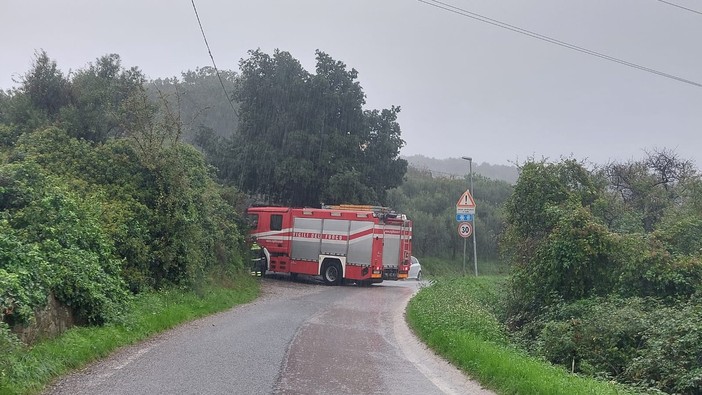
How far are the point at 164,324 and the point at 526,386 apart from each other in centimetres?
788

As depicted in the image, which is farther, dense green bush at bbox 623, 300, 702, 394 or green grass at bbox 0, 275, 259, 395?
dense green bush at bbox 623, 300, 702, 394

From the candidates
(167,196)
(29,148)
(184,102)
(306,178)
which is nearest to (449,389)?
(167,196)

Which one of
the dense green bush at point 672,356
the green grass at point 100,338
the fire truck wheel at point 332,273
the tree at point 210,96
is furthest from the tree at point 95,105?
the tree at point 210,96

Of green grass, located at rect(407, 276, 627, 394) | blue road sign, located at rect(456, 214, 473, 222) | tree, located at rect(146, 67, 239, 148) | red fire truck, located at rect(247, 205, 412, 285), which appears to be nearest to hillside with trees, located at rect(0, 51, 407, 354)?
red fire truck, located at rect(247, 205, 412, 285)

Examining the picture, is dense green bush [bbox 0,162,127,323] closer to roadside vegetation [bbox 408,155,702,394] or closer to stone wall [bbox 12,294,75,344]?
stone wall [bbox 12,294,75,344]

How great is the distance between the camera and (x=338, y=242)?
28703 millimetres

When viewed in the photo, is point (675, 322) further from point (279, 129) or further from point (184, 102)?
point (184, 102)

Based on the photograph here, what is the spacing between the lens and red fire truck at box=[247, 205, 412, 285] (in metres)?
28.3

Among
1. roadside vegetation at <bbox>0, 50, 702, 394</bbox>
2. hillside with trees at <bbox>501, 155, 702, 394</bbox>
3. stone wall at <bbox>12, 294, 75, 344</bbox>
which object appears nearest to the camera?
stone wall at <bbox>12, 294, 75, 344</bbox>

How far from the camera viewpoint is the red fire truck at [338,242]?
2828cm

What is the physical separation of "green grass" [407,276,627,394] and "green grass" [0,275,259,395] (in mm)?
5206

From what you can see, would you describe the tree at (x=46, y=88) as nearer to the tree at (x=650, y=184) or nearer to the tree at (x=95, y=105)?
the tree at (x=95, y=105)

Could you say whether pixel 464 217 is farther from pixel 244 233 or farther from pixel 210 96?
pixel 210 96

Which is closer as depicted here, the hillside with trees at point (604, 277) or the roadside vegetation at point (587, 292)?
the roadside vegetation at point (587, 292)
